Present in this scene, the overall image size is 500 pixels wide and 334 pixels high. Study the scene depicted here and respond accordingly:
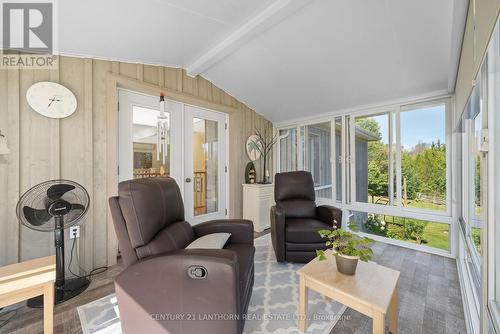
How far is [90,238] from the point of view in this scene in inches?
85.0

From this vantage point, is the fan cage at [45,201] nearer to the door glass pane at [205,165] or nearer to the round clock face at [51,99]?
the round clock face at [51,99]

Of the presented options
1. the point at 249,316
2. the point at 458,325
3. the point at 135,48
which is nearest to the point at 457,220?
the point at 458,325

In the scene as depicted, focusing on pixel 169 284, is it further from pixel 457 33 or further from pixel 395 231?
pixel 395 231

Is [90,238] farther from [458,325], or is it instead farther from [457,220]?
[457,220]

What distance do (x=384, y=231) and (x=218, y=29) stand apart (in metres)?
3.56

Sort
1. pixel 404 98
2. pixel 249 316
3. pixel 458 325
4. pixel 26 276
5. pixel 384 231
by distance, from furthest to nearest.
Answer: pixel 384 231 < pixel 404 98 < pixel 249 316 < pixel 458 325 < pixel 26 276

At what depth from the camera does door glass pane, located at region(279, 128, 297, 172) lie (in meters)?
4.21

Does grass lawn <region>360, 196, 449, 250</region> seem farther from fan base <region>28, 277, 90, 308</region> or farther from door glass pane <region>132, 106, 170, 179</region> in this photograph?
fan base <region>28, 277, 90, 308</region>

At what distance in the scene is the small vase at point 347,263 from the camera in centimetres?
131

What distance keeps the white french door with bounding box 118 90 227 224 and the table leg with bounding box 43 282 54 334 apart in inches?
53.2

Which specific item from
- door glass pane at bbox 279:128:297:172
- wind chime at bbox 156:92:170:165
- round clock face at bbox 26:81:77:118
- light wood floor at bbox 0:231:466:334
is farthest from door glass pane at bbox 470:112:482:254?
round clock face at bbox 26:81:77:118

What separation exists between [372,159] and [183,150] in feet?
9.71

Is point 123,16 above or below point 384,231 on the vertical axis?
above

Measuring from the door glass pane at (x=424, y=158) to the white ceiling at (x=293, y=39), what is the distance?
1.11ft
